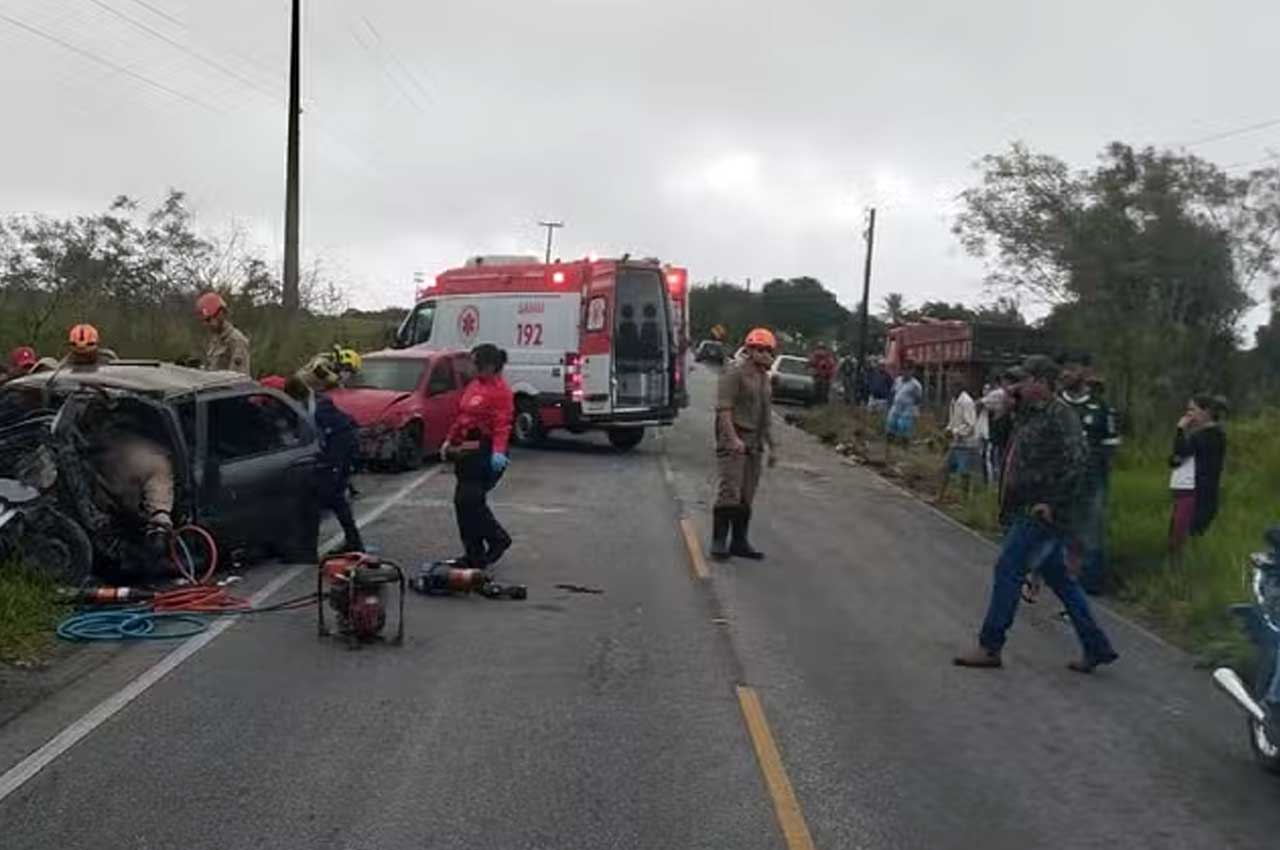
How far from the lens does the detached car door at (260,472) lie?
37.4 ft

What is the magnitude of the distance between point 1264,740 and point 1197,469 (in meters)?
6.03

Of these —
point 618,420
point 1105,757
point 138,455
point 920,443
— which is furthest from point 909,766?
point 920,443

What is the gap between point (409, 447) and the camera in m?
20.8

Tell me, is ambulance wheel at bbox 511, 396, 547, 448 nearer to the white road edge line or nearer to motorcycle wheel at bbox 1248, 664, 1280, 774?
the white road edge line

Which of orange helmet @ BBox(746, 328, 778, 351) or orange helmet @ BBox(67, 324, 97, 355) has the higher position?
orange helmet @ BBox(746, 328, 778, 351)

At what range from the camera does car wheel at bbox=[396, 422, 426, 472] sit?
20.6m

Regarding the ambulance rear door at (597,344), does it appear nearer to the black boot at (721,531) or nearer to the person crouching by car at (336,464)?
the black boot at (721,531)

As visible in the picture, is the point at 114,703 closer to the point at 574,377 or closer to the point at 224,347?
the point at 224,347

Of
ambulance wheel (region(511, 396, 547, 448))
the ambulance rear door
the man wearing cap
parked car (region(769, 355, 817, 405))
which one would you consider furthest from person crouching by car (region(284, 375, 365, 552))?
parked car (region(769, 355, 817, 405))

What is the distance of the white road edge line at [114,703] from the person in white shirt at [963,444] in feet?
37.1

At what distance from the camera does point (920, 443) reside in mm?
31141

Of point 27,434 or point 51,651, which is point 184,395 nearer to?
point 27,434

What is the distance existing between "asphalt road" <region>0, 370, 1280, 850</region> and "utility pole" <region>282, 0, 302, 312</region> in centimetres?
1975

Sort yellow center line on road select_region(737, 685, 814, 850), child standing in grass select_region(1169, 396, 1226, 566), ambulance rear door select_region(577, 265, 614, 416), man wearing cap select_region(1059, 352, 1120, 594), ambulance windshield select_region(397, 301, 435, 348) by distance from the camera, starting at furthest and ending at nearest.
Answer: ambulance windshield select_region(397, 301, 435, 348) < ambulance rear door select_region(577, 265, 614, 416) < man wearing cap select_region(1059, 352, 1120, 594) < child standing in grass select_region(1169, 396, 1226, 566) < yellow center line on road select_region(737, 685, 814, 850)
